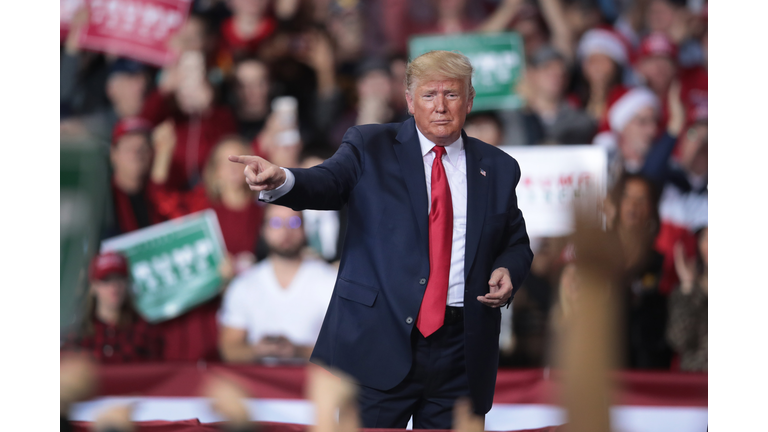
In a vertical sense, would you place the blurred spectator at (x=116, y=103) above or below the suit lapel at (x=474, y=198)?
above

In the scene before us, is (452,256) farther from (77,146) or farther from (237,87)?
(77,146)

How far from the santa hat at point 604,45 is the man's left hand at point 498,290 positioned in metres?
2.82

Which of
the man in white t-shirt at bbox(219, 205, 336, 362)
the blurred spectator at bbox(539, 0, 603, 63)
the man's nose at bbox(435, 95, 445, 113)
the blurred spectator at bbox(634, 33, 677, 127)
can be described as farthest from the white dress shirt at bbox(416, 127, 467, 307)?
the blurred spectator at bbox(634, 33, 677, 127)

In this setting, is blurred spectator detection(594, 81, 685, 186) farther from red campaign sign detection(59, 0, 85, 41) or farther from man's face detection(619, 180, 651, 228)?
red campaign sign detection(59, 0, 85, 41)

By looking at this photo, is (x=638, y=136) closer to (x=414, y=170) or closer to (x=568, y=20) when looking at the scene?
(x=568, y=20)

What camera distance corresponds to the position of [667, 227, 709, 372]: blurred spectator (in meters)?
3.71

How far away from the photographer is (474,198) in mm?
1782

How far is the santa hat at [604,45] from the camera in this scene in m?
4.15

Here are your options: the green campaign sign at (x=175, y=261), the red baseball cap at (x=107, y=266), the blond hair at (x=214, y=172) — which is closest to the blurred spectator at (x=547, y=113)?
the blond hair at (x=214, y=172)

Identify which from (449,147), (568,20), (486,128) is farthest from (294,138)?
(449,147)

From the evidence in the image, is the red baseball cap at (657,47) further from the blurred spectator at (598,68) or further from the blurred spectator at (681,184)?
the blurred spectator at (681,184)

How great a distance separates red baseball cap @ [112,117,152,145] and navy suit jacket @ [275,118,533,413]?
2.72 m

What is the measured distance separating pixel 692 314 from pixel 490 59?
5.94 feet

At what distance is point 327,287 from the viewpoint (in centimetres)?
386
